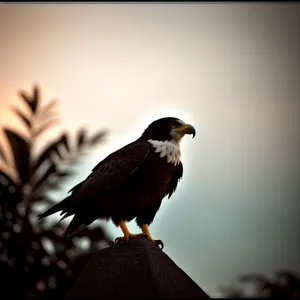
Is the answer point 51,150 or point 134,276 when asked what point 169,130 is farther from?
point 51,150

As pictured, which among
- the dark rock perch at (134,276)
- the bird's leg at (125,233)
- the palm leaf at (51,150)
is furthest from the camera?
the palm leaf at (51,150)

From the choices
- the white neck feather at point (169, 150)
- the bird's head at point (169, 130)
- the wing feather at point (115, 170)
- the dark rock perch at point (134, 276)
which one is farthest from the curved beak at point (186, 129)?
the dark rock perch at point (134, 276)

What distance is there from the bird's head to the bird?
16cm

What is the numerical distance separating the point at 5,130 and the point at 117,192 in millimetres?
4006

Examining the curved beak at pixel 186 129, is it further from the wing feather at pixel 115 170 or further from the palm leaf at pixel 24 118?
the palm leaf at pixel 24 118

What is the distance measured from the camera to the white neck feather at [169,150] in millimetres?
4365

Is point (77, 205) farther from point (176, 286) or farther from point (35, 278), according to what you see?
point (35, 278)

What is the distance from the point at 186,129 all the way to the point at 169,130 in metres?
0.17

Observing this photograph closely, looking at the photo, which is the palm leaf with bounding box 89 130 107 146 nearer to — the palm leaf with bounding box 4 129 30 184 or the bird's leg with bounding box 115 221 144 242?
the palm leaf with bounding box 4 129 30 184

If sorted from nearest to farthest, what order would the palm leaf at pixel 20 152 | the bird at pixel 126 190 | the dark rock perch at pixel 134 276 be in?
the dark rock perch at pixel 134 276 → the bird at pixel 126 190 → the palm leaf at pixel 20 152

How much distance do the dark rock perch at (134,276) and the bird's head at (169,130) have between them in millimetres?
1835

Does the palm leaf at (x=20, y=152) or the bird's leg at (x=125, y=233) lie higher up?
the palm leaf at (x=20, y=152)

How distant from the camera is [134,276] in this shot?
2.58 meters

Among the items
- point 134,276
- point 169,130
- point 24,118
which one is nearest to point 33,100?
point 24,118
